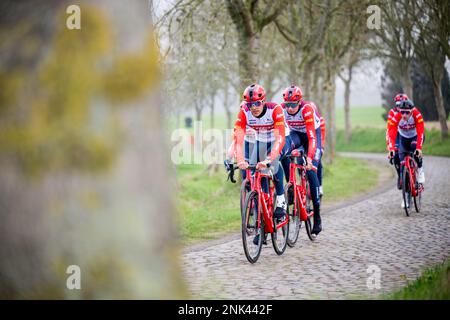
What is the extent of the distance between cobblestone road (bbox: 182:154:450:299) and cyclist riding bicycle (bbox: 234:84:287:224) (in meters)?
0.94

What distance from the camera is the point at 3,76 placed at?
3.31 m

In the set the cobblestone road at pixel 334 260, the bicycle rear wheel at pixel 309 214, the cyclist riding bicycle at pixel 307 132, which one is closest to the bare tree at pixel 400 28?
the cobblestone road at pixel 334 260

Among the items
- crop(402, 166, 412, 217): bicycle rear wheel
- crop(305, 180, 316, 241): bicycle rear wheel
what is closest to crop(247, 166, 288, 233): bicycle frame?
crop(305, 180, 316, 241): bicycle rear wheel

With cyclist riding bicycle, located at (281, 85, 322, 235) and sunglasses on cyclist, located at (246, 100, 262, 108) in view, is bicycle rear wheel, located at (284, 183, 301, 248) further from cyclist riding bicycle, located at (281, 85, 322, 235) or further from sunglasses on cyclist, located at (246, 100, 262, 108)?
sunglasses on cyclist, located at (246, 100, 262, 108)

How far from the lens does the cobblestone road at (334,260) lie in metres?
7.16

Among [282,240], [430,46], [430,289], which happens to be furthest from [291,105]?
[430,46]

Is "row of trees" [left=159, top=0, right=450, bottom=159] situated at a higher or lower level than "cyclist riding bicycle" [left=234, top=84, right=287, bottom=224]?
higher

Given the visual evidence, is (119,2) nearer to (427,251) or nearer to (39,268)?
(39,268)

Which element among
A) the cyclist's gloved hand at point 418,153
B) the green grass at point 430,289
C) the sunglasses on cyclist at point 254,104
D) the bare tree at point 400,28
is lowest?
the green grass at point 430,289

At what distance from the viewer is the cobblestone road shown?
7.16 m

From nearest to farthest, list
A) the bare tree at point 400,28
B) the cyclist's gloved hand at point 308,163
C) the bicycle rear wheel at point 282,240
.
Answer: the bicycle rear wheel at point 282,240 → the cyclist's gloved hand at point 308,163 → the bare tree at point 400,28

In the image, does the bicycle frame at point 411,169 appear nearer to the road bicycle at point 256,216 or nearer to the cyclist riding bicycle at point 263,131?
the cyclist riding bicycle at point 263,131

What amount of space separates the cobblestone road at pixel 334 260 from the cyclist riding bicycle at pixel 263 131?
0.94m

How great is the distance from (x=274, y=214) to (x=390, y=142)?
191 inches
